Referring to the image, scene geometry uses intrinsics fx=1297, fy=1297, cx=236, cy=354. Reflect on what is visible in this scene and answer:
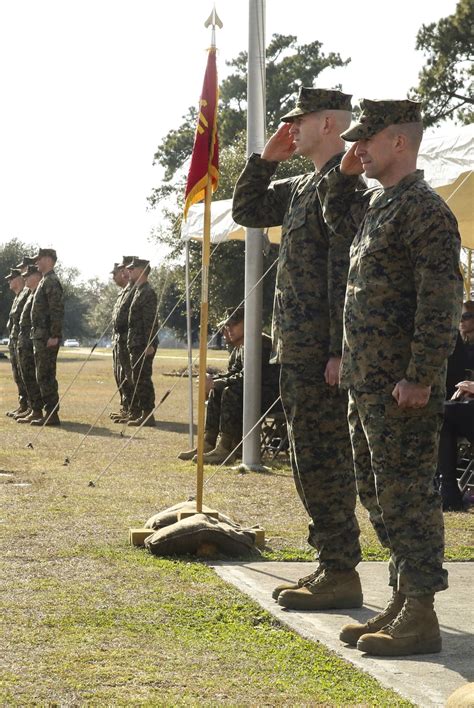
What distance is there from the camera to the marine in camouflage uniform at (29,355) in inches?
727

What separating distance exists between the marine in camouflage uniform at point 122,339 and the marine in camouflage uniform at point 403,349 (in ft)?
44.7

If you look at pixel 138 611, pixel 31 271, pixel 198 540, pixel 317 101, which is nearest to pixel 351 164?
pixel 317 101

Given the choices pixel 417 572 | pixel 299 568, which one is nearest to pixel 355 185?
pixel 417 572

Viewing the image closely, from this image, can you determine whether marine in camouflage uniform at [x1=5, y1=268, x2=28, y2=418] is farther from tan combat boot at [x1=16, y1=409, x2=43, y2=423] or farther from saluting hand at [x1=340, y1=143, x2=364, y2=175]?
saluting hand at [x1=340, y1=143, x2=364, y2=175]

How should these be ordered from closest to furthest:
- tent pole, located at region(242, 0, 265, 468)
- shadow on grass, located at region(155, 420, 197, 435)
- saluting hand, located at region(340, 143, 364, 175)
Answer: saluting hand, located at region(340, 143, 364, 175)
tent pole, located at region(242, 0, 265, 468)
shadow on grass, located at region(155, 420, 197, 435)

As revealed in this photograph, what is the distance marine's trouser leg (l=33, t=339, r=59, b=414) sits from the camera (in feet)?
58.1

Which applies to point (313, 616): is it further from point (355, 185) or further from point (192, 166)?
point (192, 166)

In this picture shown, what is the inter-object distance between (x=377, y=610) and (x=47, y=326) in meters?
12.8

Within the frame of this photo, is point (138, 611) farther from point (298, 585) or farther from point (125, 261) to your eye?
point (125, 261)

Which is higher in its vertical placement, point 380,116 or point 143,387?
point 380,116

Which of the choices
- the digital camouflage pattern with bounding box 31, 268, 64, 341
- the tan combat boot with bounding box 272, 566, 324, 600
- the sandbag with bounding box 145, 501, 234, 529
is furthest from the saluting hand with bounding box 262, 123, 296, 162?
the digital camouflage pattern with bounding box 31, 268, 64, 341

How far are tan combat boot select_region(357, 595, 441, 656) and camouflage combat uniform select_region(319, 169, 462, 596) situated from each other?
0.07 meters

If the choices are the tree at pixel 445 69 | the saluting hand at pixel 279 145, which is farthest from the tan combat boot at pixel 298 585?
the tree at pixel 445 69

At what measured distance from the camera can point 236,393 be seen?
12.8m
